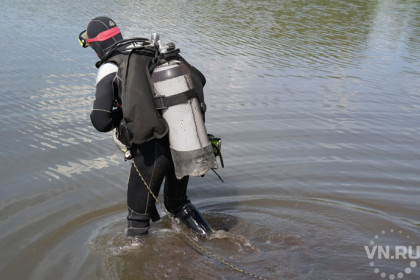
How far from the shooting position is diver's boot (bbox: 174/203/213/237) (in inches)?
191

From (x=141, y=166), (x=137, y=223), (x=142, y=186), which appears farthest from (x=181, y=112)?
(x=137, y=223)

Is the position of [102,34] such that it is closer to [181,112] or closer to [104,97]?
[104,97]

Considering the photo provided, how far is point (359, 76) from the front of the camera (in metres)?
11.3

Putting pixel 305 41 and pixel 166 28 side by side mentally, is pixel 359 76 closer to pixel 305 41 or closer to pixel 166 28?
pixel 305 41

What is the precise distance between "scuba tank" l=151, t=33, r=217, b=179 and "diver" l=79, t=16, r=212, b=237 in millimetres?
77

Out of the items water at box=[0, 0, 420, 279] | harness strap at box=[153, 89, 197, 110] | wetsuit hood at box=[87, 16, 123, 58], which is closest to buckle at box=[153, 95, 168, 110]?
harness strap at box=[153, 89, 197, 110]

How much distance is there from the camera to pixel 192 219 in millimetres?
4855

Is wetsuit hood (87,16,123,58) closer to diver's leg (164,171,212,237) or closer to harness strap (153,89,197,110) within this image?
harness strap (153,89,197,110)

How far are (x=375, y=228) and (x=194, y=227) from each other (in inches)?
74.6

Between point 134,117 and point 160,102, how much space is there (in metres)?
0.25

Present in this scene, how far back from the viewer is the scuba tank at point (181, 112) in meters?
4.02

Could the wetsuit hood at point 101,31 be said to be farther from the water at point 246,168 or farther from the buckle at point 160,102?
the water at point 246,168

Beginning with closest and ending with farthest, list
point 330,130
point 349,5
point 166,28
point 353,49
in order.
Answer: point 330,130, point 353,49, point 166,28, point 349,5

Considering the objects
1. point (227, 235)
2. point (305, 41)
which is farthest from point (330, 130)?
point (305, 41)
